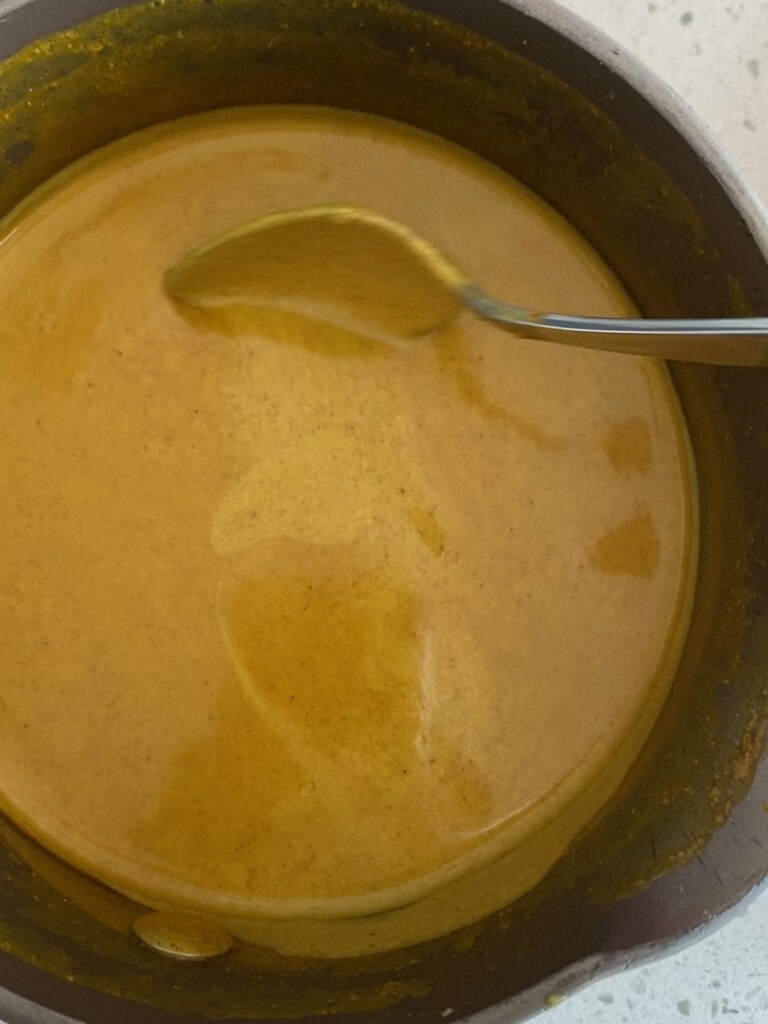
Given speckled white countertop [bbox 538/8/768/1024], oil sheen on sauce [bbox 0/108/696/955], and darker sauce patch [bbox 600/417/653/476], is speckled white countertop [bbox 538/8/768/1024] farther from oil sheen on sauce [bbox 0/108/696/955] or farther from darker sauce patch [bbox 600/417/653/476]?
darker sauce patch [bbox 600/417/653/476]

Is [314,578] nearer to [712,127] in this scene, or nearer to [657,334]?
[657,334]

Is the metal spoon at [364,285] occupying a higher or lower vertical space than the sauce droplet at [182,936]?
higher

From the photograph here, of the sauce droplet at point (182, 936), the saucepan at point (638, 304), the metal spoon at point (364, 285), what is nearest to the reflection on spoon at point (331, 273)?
the metal spoon at point (364, 285)

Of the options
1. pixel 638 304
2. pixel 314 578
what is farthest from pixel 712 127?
pixel 314 578

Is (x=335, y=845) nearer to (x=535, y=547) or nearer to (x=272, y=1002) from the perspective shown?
(x=272, y=1002)

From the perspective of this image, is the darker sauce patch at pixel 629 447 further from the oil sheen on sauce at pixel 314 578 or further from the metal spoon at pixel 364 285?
the metal spoon at pixel 364 285

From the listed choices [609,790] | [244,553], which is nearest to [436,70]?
[244,553]
